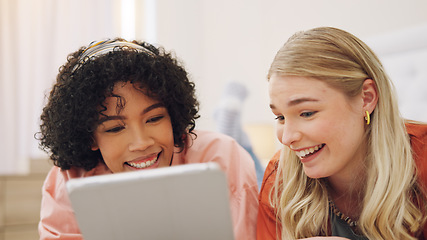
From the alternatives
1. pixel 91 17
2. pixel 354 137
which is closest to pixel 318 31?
pixel 354 137

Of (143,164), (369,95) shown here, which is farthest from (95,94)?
(369,95)

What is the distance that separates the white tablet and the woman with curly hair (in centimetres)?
49

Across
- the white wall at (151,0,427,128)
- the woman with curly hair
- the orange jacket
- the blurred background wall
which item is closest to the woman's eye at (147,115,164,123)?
the woman with curly hair

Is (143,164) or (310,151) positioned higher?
(310,151)

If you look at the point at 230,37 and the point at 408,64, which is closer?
the point at 408,64

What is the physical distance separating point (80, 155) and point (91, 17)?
2107mm

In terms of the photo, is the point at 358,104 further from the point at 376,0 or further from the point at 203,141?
the point at 376,0

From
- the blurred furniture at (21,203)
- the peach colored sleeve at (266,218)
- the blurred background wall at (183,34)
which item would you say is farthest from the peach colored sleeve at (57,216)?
the blurred furniture at (21,203)

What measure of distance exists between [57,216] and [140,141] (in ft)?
1.20

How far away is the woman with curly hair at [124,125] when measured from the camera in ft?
3.99

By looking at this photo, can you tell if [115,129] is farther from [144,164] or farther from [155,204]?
[155,204]

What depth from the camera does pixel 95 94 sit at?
1.22 metres

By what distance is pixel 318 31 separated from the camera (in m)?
1.10

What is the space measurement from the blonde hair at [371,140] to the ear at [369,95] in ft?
0.03
